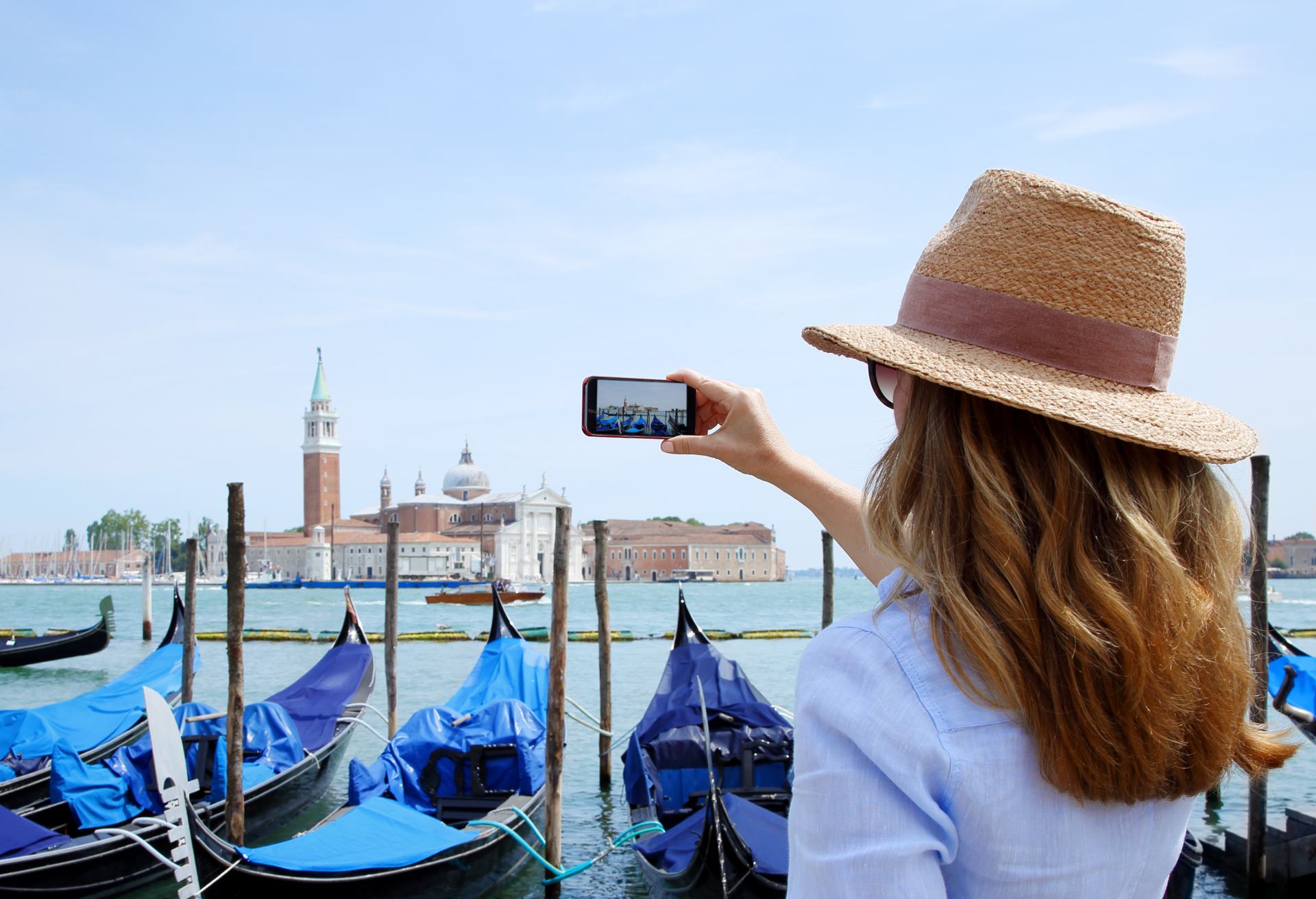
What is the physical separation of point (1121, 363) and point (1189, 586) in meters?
0.12

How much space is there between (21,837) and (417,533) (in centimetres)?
5046

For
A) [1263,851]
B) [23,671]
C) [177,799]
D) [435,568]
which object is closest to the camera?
[177,799]

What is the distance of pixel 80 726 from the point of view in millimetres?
6258

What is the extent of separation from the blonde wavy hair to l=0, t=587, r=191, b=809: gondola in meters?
4.98

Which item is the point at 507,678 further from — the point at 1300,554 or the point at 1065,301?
the point at 1300,554

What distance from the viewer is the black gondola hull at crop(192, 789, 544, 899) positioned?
3.35 meters

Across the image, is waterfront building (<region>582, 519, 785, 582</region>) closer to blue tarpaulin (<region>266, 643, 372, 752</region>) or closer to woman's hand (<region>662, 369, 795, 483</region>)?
blue tarpaulin (<region>266, 643, 372, 752</region>)

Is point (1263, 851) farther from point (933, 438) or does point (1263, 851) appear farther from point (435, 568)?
point (435, 568)

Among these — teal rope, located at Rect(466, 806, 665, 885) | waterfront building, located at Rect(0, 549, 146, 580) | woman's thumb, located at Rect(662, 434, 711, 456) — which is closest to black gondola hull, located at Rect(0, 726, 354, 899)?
teal rope, located at Rect(466, 806, 665, 885)

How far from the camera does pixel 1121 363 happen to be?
0.54 metres

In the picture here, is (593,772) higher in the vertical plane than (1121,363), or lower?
lower

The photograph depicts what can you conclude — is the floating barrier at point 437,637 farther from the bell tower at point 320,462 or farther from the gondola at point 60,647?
the bell tower at point 320,462

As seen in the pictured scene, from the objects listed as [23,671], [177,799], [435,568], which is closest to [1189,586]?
[177,799]

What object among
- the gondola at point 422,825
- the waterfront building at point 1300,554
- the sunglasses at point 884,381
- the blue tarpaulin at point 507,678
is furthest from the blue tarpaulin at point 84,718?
the waterfront building at point 1300,554
